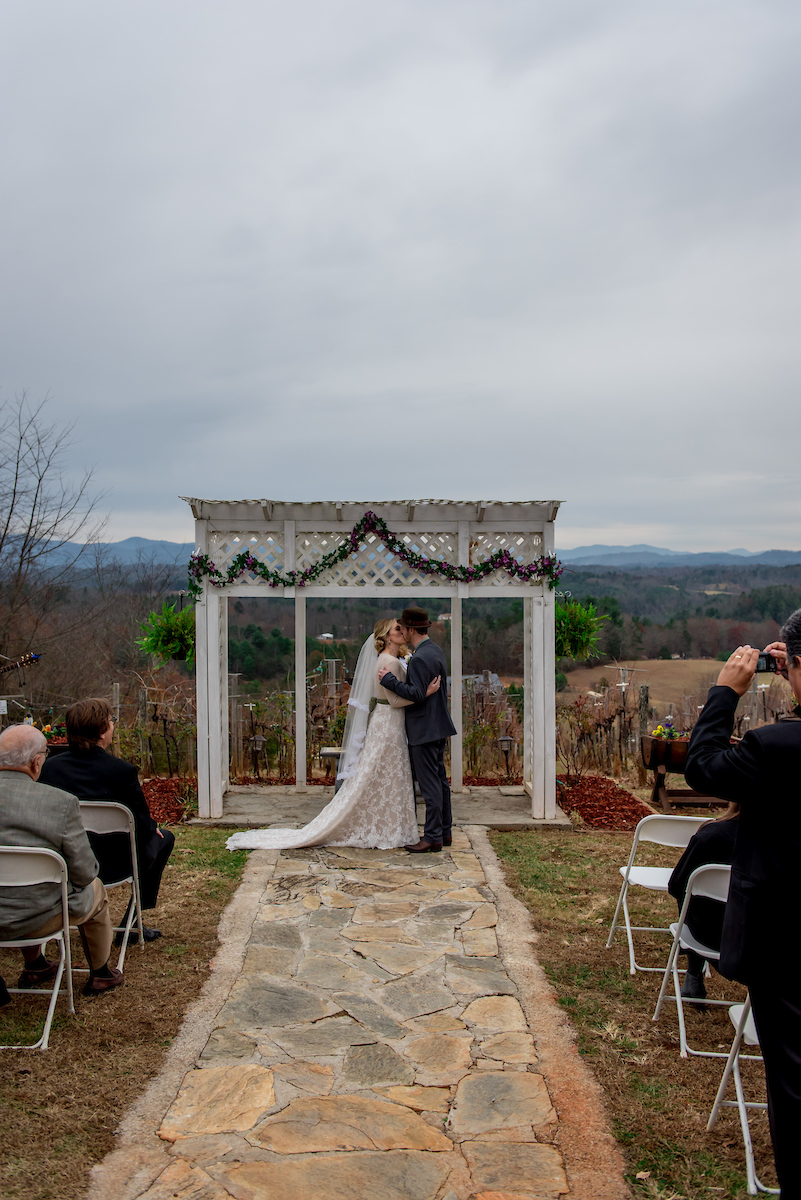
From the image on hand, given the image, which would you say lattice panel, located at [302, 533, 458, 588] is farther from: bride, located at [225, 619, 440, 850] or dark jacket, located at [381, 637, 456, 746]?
dark jacket, located at [381, 637, 456, 746]

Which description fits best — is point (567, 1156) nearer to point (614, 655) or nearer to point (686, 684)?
point (686, 684)

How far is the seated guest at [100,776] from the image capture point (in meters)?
4.38

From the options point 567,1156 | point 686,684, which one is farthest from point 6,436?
point 567,1156

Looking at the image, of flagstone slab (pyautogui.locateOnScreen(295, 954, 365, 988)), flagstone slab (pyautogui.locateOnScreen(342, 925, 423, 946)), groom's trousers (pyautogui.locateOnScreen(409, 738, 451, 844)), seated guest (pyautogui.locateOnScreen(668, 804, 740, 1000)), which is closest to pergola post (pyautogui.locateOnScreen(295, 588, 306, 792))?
groom's trousers (pyautogui.locateOnScreen(409, 738, 451, 844))

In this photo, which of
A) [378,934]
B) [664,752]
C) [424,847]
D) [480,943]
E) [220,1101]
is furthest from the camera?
[664,752]

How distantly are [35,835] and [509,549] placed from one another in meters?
5.44

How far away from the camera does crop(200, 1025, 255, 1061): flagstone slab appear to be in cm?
353

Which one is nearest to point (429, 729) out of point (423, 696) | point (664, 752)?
point (423, 696)

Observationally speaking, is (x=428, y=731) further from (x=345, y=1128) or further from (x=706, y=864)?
(x=345, y=1128)

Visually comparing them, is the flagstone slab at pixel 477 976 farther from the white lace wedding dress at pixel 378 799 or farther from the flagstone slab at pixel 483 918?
the white lace wedding dress at pixel 378 799

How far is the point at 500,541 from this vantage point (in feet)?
27.1

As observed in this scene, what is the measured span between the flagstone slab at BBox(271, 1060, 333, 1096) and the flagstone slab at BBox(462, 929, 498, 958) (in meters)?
1.49

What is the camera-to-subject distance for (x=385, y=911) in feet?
17.9

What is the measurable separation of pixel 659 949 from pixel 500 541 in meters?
4.28
